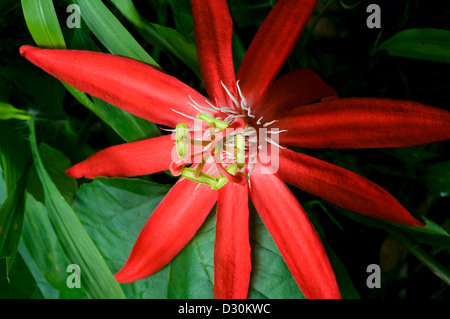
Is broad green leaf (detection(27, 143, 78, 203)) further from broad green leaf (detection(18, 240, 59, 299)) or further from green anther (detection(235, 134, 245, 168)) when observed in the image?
green anther (detection(235, 134, 245, 168))

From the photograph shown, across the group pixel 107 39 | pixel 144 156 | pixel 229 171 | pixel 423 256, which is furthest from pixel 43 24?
pixel 423 256

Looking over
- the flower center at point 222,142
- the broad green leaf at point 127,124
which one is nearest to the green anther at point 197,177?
the flower center at point 222,142

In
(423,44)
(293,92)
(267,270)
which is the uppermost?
(423,44)

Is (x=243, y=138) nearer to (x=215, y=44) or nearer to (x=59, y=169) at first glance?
(x=215, y=44)

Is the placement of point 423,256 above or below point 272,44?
below

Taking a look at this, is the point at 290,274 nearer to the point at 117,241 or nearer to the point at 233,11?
the point at 117,241
